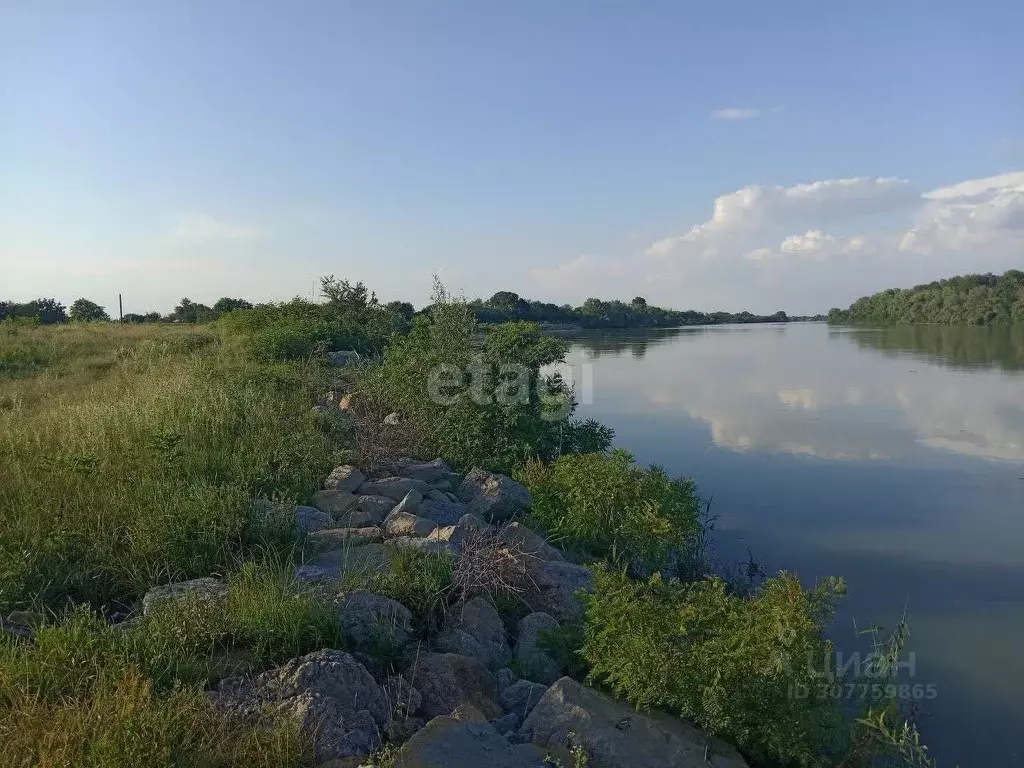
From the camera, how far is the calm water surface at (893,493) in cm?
568

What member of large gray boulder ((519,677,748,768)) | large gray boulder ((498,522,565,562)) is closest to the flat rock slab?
large gray boulder ((498,522,565,562))

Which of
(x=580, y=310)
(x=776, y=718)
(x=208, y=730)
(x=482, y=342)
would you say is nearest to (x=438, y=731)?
(x=208, y=730)

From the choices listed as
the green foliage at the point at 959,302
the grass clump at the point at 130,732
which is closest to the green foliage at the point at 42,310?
the grass clump at the point at 130,732

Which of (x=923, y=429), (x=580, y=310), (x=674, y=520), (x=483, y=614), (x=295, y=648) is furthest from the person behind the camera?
(x=580, y=310)

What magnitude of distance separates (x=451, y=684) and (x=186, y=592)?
160 cm

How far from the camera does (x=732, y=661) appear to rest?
3496 millimetres

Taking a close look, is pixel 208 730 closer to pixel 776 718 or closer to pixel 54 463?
pixel 776 718

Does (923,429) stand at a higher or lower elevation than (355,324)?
lower

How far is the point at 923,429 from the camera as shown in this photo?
15406 mm

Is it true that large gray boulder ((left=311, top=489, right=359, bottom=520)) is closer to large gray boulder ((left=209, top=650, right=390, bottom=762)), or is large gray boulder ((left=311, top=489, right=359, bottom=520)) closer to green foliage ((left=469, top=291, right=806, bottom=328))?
large gray boulder ((left=209, top=650, right=390, bottom=762))

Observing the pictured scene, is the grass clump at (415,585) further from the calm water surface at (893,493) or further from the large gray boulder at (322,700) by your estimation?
the calm water surface at (893,493)

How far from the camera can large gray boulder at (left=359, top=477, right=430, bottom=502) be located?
23.5 ft

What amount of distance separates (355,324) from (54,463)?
15.5 m

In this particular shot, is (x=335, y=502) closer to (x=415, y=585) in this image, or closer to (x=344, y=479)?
(x=344, y=479)
